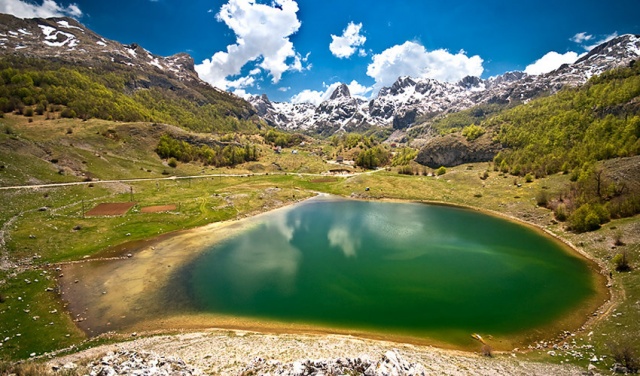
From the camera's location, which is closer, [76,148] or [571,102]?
[76,148]

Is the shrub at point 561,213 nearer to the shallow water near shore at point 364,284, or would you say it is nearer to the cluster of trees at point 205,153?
the shallow water near shore at point 364,284

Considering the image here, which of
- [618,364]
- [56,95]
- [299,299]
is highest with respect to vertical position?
[56,95]

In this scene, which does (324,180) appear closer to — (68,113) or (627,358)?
(627,358)

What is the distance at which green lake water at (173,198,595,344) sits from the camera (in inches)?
1484

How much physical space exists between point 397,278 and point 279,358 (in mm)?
26390

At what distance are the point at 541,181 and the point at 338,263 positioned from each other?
8636 centimetres

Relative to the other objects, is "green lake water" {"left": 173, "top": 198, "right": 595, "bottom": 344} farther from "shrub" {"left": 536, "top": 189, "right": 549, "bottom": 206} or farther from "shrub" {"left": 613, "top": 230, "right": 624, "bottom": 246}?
"shrub" {"left": 536, "top": 189, "right": 549, "bottom": 206}

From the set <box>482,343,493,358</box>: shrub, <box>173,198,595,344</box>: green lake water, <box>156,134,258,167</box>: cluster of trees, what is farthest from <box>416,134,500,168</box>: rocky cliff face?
<box>482,343,493,358</box>: shrub

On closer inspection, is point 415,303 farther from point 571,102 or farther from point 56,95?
point 56,95

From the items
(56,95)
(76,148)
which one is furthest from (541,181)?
(56,95)

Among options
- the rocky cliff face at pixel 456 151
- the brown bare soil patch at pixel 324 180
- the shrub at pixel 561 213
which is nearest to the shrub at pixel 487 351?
the shrub at pixel 561 213

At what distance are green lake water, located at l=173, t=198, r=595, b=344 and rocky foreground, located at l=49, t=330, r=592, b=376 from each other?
4.97 meters

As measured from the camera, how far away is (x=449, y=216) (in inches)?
3511

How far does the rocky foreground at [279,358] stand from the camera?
818 inches
